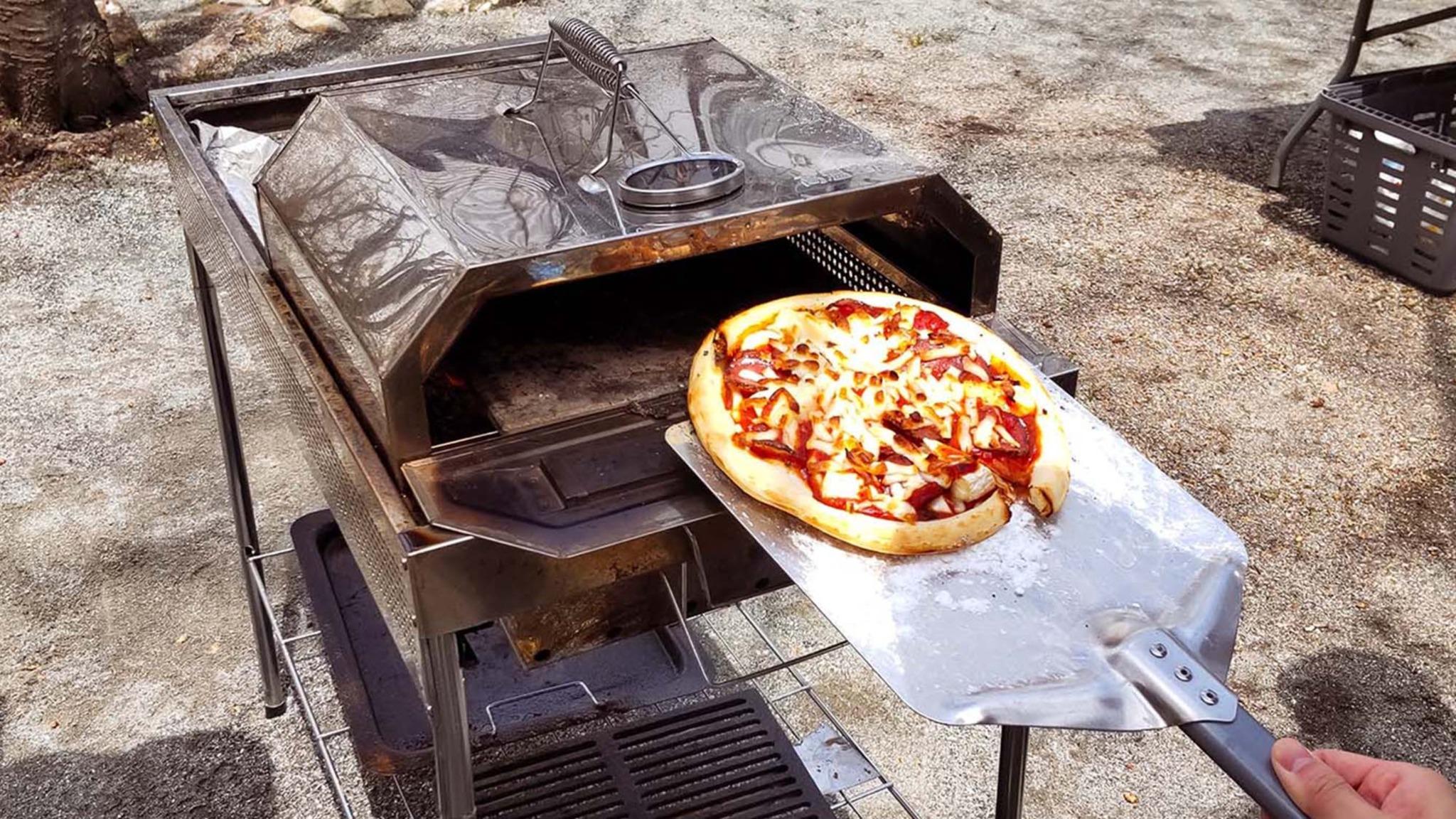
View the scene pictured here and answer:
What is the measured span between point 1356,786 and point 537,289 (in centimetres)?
132

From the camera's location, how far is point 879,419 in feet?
5.98

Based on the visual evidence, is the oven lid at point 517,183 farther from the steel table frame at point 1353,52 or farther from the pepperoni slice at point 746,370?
the steel table frame at point 1353,52

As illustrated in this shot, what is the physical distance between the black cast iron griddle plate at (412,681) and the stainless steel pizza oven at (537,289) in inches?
27.2

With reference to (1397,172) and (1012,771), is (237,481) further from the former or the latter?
(1397,172)

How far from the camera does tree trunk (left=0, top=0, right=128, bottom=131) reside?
5.66m

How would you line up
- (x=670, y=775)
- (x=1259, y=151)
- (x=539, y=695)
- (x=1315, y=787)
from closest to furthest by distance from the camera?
(x=1315, y=787) < (x=670, y=775) < (x=539, y=695) < (x=1259, y=151)

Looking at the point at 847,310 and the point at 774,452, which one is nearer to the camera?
the point at 774,452

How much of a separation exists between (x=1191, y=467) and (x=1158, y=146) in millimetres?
2767

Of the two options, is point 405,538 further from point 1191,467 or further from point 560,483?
point 1191,467

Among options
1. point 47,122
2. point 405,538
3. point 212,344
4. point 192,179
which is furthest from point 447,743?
point 47,122

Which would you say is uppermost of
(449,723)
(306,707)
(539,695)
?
(449,723)

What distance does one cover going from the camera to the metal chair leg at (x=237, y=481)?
2746 millimetres

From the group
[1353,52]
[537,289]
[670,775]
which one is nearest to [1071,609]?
[537,289]

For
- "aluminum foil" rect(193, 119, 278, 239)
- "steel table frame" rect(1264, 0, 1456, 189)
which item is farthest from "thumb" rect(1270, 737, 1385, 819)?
"steel table frame" rect(1264, 0, 1456, 189)
